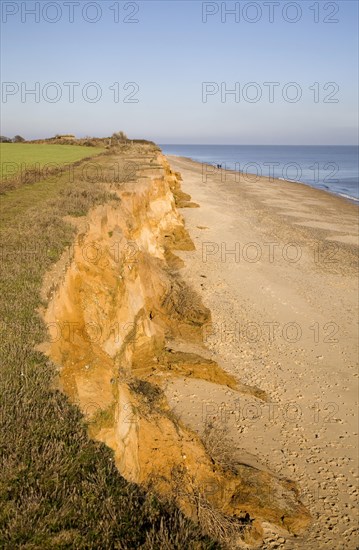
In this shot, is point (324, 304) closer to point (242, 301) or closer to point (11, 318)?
point (242, 301)

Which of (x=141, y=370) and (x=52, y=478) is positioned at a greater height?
(x=52, y=478)

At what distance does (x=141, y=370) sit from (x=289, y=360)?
551 cm

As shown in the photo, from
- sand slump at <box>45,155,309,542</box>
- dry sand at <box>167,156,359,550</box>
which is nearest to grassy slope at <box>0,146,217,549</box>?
sand slump at <box>45,155,309,542</box>

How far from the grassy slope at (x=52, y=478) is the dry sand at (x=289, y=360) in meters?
4.43

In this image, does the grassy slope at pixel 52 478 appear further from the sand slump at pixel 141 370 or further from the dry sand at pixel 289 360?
the dry sand at pixel 289 360

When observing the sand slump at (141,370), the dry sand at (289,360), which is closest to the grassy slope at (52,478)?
the sand slump at (141,370)

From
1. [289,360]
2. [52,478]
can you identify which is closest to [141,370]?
[289,360]

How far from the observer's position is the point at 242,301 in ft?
60.8

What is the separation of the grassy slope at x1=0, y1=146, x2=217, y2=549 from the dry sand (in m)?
4.43

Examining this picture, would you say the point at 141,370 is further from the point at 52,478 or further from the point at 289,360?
the point at 52,478

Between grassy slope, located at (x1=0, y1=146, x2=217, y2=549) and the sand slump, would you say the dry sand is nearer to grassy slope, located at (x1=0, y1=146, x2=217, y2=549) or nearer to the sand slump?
the sand slump

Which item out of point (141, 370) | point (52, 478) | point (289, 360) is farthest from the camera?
point (289, 360)

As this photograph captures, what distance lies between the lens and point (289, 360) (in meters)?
14.0

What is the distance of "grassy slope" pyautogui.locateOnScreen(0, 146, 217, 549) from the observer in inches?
155
